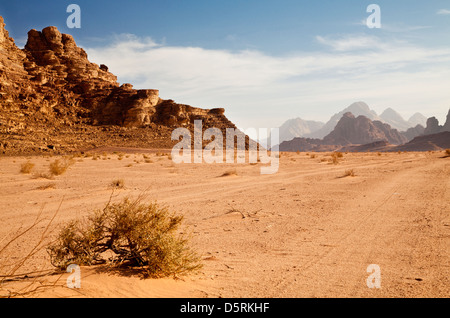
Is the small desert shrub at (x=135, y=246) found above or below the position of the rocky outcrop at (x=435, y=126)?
below

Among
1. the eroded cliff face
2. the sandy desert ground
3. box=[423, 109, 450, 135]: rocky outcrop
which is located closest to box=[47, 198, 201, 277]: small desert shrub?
the sandy desert ground

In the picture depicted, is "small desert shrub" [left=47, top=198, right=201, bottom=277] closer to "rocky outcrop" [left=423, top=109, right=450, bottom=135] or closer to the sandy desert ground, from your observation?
the sandy desert ground

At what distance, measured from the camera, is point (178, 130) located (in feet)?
231

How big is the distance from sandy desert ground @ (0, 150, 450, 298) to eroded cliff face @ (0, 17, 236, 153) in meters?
42.9

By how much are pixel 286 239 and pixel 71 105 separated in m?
74.4

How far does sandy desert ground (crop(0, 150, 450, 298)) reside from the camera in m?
3.54

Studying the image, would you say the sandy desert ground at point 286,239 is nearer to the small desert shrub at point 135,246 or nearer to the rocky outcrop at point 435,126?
the small desert shrub at point 135,246

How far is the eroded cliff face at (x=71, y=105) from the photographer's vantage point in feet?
178

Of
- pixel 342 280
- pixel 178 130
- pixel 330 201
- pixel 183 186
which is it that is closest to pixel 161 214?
pixel 342 280

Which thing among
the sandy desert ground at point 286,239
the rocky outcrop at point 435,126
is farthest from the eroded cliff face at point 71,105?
the rocky outcrop at point 435,126

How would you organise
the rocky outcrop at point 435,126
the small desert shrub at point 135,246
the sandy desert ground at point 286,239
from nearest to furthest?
the sandy desert ground at point 286,239, the small desert shrub at point 135,246, the rocky outcrop at point 435,126

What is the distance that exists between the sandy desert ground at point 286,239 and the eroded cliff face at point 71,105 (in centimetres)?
4290

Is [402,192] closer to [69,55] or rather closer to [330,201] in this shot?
[330,201]

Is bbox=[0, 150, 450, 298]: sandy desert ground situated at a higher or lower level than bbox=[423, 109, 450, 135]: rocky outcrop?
lower
